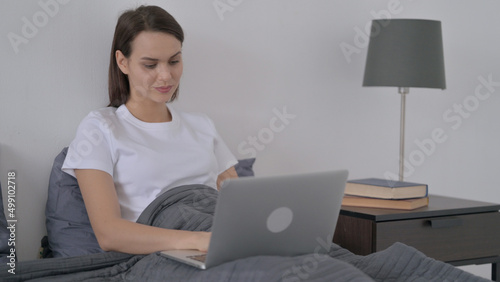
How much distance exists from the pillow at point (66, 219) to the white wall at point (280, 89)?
11 cm

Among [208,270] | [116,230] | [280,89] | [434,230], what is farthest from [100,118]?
[434,230]

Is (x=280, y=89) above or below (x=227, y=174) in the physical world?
above

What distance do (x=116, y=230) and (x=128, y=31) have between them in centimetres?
63

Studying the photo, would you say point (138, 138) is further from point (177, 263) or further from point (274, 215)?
point (274, 215)

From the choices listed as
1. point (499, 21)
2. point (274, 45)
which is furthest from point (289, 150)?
point (499, 21)

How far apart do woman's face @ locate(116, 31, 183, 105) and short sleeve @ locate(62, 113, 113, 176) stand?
0.55 ft

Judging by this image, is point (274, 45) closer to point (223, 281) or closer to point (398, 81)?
point (398, 81)

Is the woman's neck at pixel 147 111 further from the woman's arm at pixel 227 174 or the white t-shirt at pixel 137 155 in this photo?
the woman's arm at pixel 227 174

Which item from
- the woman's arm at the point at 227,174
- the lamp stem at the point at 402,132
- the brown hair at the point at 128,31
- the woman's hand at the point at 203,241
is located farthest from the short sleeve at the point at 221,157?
the lamp stem at the point at 402,132

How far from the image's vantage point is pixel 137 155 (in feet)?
6.20

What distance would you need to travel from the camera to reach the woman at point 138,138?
179 cm

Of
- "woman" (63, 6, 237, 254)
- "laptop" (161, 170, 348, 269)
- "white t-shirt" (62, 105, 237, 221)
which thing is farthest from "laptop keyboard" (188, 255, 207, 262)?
"white t-shirt" (62, 105, 237, 221)

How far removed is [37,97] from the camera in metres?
2.00

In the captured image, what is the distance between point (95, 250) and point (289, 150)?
969 mm
